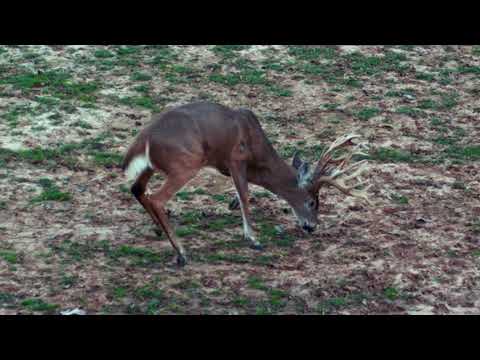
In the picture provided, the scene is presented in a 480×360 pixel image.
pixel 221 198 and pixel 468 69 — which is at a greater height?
pixel 468 69

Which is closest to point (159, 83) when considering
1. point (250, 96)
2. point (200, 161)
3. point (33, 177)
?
point (250, 96)

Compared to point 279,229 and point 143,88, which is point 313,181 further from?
point 143,88

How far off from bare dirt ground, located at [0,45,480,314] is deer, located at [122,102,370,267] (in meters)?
0.38

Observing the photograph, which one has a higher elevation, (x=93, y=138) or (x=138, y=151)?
(x=138, y=151)

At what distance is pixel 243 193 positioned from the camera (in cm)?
897

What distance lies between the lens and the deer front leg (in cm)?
887

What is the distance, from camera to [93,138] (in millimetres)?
11094

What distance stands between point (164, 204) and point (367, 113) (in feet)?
16.7

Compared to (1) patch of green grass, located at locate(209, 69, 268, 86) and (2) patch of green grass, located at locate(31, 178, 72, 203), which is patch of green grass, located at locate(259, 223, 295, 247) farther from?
(1) patch of green grass, located at locate(209, 69, 268, 86)

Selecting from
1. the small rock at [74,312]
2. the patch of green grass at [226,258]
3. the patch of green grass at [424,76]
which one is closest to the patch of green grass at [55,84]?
the patch of green grass at [226,258]

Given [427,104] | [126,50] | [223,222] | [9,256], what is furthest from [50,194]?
[427,104]

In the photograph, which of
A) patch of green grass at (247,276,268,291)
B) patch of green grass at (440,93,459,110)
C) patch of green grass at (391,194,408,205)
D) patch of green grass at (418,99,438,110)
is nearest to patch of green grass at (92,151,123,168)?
patch of green grass at (247,276,268,291)

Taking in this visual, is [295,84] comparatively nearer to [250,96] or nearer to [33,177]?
[250,96]

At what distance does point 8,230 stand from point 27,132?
262 centimetres
